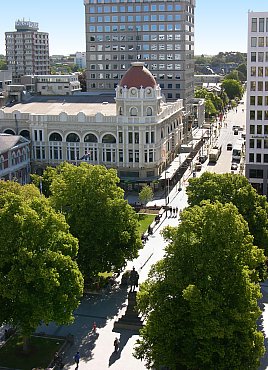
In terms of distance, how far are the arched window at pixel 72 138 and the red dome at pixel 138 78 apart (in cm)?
1436

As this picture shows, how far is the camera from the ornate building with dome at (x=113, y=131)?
11131cm

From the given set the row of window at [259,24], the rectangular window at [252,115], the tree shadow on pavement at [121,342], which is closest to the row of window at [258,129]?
the rectangular window at [252,115]

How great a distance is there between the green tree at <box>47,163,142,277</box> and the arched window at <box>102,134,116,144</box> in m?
47.5

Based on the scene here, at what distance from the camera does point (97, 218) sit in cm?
6319

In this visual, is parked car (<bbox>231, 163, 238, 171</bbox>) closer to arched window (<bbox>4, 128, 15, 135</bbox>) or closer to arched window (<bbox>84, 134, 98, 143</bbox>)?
arched window (<bbox>84, 134, 98, 143</bbox>)

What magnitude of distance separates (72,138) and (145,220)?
29696 millimetres

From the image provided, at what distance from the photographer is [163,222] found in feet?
311

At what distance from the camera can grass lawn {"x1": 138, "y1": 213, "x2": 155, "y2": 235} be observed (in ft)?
299

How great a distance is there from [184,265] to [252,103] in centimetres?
6252

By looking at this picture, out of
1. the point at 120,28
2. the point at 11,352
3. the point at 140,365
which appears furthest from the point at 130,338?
the point at 120,28

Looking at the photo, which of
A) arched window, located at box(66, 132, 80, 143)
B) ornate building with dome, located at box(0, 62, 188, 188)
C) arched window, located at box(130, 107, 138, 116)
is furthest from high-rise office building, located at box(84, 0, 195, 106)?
arched window, located at box(66, 132, 80, 143)

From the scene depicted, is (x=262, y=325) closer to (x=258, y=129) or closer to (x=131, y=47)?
(x=258, y=129)

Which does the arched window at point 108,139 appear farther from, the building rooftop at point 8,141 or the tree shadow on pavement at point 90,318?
the tree shadow on pavement at point 90,318

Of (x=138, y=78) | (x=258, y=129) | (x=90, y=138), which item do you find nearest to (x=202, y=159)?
(x=90, y=138)
